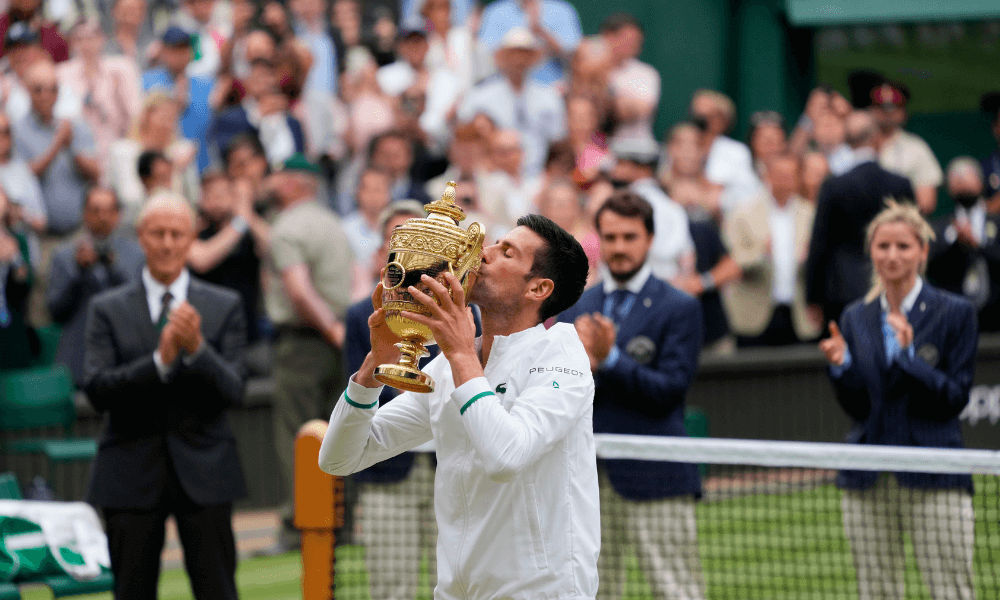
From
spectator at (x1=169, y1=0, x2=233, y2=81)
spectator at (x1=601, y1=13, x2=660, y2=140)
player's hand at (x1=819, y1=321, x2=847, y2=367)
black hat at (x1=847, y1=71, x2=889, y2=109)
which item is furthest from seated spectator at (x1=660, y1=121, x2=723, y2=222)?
player's hand at (x1=819, y1=321, x2=847, y2=367)

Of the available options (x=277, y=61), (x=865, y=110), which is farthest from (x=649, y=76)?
(x=277, y=61)

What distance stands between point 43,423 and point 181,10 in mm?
5495

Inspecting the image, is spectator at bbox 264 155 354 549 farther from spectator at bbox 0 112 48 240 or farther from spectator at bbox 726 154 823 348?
spectator at bbox 726 154 823 348

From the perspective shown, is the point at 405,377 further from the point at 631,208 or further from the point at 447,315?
the point at 631,208

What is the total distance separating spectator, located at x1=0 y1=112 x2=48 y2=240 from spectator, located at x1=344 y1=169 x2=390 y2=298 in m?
2.39

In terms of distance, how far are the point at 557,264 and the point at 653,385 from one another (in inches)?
89.8

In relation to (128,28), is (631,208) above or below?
below

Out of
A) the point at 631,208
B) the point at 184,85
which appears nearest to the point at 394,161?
the point at 184,85

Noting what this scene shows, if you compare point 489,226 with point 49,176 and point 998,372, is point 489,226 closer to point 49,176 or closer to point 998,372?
point 49,176

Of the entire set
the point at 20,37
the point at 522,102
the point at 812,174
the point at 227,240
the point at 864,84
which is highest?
the point at 20,37

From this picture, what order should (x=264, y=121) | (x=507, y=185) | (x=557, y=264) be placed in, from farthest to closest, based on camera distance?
(x=264, y=121)
(x=507, y=185)
(x=557, y=264)

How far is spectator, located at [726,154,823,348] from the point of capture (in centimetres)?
1109

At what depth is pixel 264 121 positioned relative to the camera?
11375 millimetres

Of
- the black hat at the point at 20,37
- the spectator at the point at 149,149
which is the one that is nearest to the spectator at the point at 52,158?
the spectator at the point at 149,149
